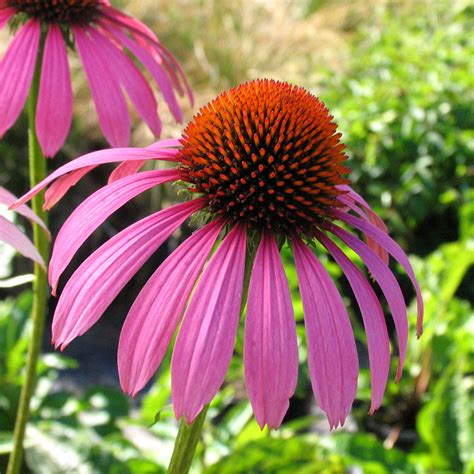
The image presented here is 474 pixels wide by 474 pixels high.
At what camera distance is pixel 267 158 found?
62cm

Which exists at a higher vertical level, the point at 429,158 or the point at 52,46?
the point at 52,46

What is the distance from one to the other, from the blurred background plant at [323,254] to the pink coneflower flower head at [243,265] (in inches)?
4.3

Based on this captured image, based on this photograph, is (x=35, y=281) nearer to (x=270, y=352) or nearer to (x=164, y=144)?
(x=164, y=144)

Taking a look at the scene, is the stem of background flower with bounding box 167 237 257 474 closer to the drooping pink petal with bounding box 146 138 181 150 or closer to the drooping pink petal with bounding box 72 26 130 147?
the drooping pink petal with bounding box 146 138 181 150

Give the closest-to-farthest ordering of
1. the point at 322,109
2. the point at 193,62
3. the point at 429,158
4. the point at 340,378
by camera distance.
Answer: the point at 340,378 < the point at 322,109 < the point at 429,158 < the point at 193,62

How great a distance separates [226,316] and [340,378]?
92 millimetres

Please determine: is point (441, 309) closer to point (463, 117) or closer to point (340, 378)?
point (463, 117)

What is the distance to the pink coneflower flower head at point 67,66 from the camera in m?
0.74

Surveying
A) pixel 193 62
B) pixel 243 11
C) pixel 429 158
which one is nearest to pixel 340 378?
pixel 429 158

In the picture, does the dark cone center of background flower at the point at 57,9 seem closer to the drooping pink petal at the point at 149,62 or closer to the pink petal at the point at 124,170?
the drooping pink petal at the point at 149,62

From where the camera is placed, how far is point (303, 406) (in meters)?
1.82

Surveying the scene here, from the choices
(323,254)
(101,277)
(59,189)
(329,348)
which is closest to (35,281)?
(59,189)

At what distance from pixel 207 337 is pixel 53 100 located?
0.40 meters

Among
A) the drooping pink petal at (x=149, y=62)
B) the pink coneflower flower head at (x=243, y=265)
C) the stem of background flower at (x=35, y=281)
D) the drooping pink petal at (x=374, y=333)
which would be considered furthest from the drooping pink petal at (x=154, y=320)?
the drooping pink petal at (x=149, y=62)
